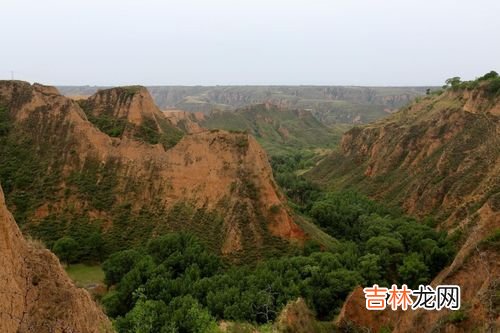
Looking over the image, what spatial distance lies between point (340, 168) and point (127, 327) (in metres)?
48.8

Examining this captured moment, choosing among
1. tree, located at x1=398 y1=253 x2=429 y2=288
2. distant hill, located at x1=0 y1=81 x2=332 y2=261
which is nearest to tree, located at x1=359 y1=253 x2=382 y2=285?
tree, located at x1=398 y1=253 x2=429 y2=288

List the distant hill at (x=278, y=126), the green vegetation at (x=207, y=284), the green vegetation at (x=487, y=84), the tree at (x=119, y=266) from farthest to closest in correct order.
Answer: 1. the distant hill at (x=278, y=126)
2. the green vegetation at (x=487, y=84)
3. the tree at (x=119, y=266)
4. the green vegetation at (x=207, y=284)

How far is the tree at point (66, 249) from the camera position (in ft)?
99.5

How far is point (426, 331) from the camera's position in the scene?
17109 millimetres

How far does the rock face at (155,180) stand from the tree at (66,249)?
3.23m

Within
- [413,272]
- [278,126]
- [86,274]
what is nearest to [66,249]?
[86,274]

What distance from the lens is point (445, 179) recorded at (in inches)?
1617

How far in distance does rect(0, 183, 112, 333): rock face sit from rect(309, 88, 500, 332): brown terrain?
38.6 feet

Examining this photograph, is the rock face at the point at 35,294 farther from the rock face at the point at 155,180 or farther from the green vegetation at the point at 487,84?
the green vegetation at the point at 487,84

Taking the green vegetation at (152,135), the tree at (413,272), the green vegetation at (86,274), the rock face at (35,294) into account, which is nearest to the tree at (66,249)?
the green vegetation at (86,274)

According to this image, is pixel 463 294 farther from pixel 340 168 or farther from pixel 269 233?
pixel 340 168

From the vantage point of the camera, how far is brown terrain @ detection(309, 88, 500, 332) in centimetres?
1769

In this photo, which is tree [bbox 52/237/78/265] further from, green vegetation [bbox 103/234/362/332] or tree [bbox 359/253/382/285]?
tree [bbox 359/253/382/285]

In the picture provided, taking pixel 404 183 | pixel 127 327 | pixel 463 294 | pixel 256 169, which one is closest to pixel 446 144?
pixel 404 183
